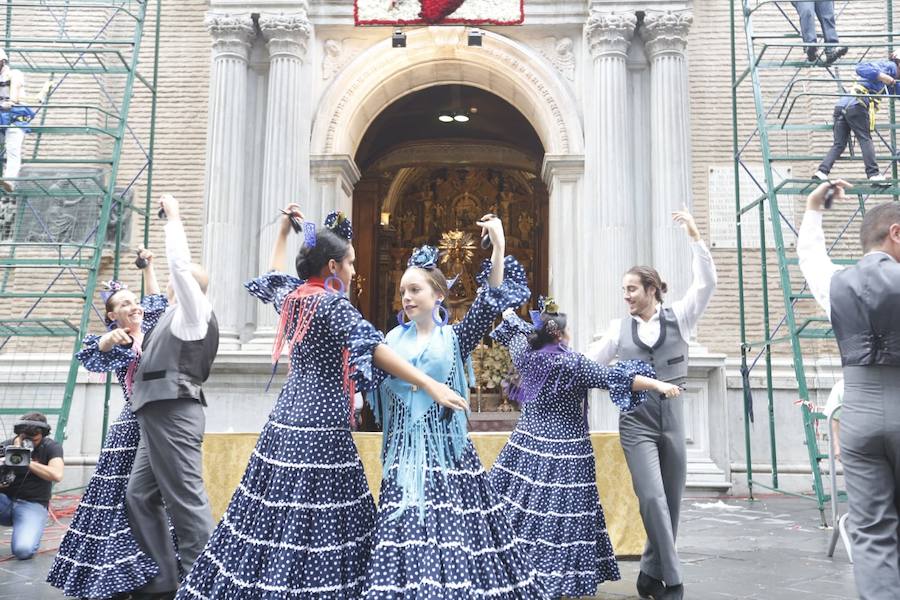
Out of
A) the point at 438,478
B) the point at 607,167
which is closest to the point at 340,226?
the point at 438,478

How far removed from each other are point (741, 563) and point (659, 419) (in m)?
1.96

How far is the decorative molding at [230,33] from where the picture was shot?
37.1 ft

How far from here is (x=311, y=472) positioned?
377cm

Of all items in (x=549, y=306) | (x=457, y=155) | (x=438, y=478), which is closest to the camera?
(x=438, y=478)

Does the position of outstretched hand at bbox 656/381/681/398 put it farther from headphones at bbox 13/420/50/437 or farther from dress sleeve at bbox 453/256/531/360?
headphones at bbox 13/420/50/437

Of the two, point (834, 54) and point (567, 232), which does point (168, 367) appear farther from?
point (834, 54)

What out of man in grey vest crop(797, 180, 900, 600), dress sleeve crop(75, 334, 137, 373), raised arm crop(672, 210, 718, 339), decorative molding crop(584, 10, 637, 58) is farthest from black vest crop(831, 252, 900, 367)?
decorative molding crop(584, 10, 637, 58)

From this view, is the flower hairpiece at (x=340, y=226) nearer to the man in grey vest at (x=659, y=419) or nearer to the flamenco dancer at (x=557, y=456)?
the flamenco dancer at (x=557, y=456)

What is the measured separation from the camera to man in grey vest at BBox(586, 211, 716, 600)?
4926mm

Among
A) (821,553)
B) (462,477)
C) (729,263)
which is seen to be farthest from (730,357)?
(462,477)

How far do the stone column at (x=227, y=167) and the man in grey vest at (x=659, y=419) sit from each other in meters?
6.69

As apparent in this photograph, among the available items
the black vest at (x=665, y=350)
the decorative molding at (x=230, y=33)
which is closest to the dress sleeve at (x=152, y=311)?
the black vest at (x=665, y=350)

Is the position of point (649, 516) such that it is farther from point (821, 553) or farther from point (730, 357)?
point (730, 357)

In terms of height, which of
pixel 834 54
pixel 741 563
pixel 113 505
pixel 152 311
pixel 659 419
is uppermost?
pixel 834 54
